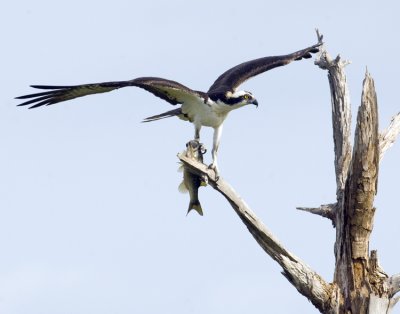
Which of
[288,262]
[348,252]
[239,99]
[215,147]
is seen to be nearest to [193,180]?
[215,147]

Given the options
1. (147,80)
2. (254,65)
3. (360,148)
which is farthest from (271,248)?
(254,65)

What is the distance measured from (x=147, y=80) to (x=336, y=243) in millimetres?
3286

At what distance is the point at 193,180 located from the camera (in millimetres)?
13797

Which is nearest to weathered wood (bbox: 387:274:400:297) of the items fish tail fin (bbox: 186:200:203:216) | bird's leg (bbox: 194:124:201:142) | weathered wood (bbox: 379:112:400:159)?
weathered wood (bbox: 379:112:400:159)

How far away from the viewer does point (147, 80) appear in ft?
43.3

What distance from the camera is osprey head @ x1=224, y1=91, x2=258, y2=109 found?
14.4 meters

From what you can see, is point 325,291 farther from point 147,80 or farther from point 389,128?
point 147,80

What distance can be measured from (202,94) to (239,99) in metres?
0.76

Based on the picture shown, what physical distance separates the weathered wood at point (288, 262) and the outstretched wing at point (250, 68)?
320 cm

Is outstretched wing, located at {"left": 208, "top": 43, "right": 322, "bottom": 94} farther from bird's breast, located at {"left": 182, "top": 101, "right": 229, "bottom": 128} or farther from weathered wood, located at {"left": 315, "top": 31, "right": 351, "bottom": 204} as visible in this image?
weathered wood, located at {"left": 315, "top": 31, "right": 351, "bottom": 204}

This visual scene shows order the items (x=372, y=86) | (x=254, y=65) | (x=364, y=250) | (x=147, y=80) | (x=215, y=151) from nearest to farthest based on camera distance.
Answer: (x=372, y=86), (x=364, y=250), (x=147, y=80), (x=215, y=151), (x=254, y=65)

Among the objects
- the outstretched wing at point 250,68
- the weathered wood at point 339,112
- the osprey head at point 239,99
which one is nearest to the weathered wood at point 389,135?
the weathered wood at point 339,112

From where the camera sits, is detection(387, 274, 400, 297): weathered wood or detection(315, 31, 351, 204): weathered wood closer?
detection(387, 274, 400, 297): weathered wood

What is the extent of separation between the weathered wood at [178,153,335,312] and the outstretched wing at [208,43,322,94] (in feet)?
10.5
